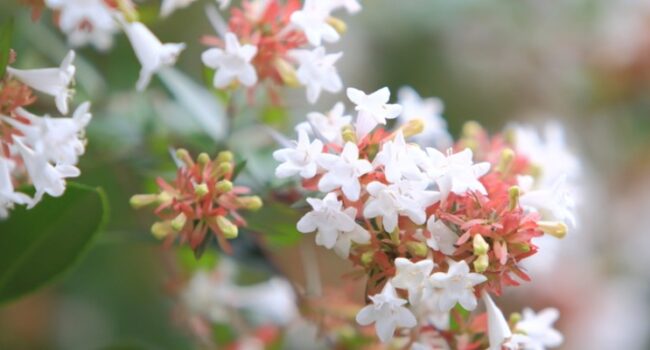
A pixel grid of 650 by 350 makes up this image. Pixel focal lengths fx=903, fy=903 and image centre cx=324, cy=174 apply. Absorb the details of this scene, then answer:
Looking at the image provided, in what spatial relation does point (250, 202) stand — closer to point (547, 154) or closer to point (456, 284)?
point (456, 284)

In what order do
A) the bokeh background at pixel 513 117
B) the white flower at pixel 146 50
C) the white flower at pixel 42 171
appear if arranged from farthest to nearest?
the bokeh background at pixel 513 117
the white flower at pixel 146 50
the white flower at pixel 42 171

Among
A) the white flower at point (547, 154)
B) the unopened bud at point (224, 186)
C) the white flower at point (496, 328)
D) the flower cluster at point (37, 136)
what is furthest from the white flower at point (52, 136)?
the white flower at point (547, 154)

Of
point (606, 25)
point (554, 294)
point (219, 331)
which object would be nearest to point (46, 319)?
point (219, 331)

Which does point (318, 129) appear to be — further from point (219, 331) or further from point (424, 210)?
A: point (219, 331)

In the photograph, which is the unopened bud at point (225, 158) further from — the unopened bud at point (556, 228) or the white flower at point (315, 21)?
the unopened bud at point (556, 228)

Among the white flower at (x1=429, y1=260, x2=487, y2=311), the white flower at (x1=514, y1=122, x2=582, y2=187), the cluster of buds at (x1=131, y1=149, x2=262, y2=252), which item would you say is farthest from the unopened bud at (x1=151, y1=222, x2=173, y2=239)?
the white flower at (x1=514, y1=122, x2=582, y2=187)

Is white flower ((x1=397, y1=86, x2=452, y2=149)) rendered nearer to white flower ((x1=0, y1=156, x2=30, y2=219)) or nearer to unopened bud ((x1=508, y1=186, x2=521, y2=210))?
unopened bud ((x1=508, y1=186, x2=521, y2=210))
